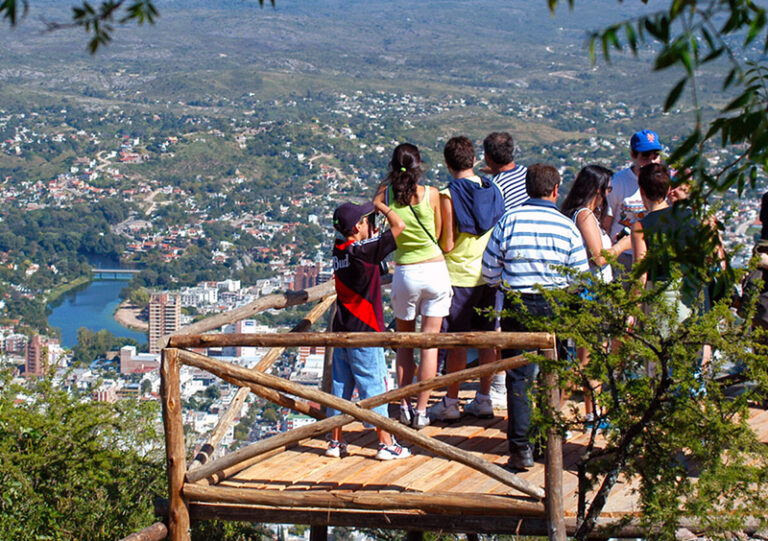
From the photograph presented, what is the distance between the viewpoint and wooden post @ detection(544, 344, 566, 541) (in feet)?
11.8

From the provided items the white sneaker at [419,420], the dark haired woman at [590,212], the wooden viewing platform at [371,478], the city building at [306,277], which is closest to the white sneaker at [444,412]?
the white sneaker at [419,420]

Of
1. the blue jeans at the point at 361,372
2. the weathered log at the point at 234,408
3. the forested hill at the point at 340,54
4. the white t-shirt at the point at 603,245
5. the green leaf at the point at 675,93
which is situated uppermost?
the green leaf at the point at 675,93

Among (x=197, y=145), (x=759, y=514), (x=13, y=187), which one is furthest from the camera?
(x=197, y=145)

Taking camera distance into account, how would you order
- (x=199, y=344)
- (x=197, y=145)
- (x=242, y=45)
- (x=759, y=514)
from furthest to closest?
(x=242, y=45), (x=197, y=145), (x=199, y=344), (x=759, y=514)

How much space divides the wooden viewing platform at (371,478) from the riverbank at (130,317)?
147 feet

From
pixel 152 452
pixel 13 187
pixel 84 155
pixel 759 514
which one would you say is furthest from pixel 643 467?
pixel 84 155

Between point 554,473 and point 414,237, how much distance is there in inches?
51.9

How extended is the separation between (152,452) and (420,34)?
17115 cm

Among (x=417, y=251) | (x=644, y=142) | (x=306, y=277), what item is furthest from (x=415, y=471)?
(x=306, y=277)

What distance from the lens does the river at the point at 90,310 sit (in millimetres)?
47878

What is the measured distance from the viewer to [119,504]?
7.45 metres

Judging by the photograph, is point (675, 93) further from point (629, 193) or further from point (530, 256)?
point (629, 193)

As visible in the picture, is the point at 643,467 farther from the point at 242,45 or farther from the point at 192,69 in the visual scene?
the point at 242,45

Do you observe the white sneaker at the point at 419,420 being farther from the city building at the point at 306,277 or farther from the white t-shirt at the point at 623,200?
the city building at the point at 306,277
